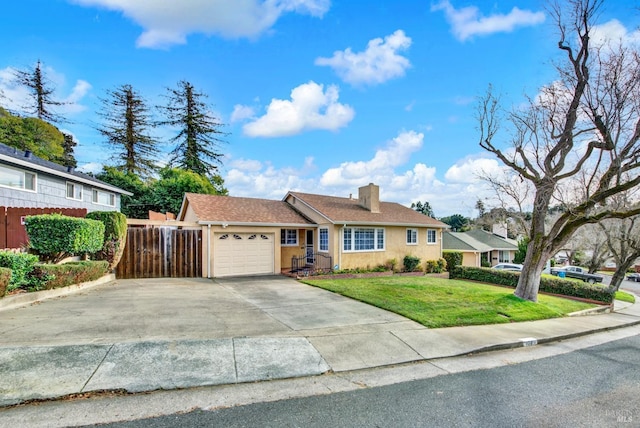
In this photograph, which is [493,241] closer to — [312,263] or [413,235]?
[413,235]

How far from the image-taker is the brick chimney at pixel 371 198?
21094 mm

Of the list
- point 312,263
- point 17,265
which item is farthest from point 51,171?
point 312,263

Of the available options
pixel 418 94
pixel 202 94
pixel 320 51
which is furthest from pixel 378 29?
pixel 202 94

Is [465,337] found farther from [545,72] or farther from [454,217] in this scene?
[454,217]

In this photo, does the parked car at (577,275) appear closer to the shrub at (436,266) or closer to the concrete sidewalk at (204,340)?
the shrub at (436,266)

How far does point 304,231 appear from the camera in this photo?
19.4m

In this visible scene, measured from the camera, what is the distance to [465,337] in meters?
7.08

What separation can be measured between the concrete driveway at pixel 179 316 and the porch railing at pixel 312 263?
18.4ft

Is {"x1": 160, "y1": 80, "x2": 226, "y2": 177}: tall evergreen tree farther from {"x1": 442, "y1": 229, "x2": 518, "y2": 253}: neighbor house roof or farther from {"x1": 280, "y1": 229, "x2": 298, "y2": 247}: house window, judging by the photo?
{"x1": 442, "y1": 229, "x2": 518, "y2": 253}: neighbor house roof

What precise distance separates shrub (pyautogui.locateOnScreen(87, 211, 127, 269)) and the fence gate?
0.89 metres

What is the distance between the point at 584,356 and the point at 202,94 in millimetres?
41441

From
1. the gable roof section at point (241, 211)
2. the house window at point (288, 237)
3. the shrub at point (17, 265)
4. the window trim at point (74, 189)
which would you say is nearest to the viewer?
the shrub at point (17, 265)

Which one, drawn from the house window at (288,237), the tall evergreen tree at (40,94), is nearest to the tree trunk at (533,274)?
the house window at (288,237)

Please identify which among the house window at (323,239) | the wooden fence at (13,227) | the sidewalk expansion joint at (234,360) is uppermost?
the wooden fence at (13,227)
